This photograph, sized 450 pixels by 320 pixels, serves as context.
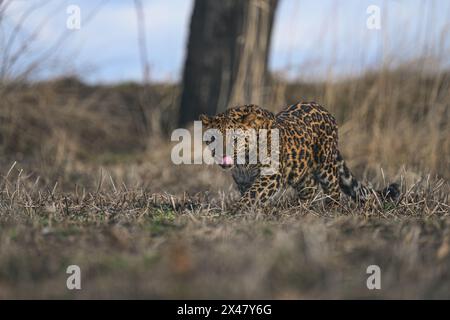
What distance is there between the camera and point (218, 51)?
9.25 m

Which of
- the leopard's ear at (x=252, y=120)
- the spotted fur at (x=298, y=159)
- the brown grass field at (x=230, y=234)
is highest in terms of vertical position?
the leopard's ear at (x=252, y=120)

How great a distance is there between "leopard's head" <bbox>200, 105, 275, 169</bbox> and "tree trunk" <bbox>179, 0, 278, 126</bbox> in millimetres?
4145

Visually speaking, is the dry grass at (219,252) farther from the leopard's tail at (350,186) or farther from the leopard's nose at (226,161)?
the leopard's tail at (350,186)

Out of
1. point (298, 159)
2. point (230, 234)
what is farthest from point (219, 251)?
point (298, 159)

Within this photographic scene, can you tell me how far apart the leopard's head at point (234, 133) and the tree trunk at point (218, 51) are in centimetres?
414

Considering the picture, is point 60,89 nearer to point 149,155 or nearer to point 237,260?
point 149,155

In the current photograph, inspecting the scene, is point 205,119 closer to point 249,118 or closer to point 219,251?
point 249,118

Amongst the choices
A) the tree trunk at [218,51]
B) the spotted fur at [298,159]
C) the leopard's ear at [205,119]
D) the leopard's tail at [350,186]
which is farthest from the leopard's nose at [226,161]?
the tree trunk at [218,51]

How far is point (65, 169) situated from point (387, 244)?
4.94 metres

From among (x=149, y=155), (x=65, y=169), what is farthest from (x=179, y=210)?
(x=149, y=155)

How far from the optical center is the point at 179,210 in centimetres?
433

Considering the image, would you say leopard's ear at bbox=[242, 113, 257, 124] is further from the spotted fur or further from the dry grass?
the dry grass

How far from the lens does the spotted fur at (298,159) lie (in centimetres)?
429

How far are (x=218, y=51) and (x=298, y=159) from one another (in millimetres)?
4941
